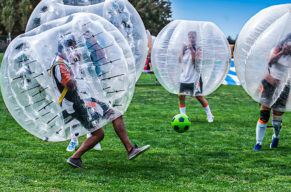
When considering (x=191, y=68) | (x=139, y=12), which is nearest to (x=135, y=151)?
(x=191, y=68)

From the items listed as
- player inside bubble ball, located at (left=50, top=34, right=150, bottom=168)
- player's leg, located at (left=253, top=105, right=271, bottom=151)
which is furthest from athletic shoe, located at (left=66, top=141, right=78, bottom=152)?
player's leg, located at (left=253, top=105, right=271, bottom=151)

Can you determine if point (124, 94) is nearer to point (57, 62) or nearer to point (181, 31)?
point (57, 62)

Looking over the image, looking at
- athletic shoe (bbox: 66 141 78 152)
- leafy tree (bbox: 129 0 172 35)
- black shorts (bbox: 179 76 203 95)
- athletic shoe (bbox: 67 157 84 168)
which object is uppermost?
athletic shoe (bbox: 67 157 84 168)

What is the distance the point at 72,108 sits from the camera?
5.23m

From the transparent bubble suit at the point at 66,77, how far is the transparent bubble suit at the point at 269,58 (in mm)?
1770

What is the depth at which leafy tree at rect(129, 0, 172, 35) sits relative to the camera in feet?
184

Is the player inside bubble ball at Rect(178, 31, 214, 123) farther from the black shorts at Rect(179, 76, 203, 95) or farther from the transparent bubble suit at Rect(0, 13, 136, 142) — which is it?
the transparent bubble suit at Rect(0, 13, 136, 142)

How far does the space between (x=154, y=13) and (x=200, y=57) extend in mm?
49782

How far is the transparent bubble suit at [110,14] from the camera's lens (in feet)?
21.3

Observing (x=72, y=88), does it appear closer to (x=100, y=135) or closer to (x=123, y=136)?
(x=100, y=135)

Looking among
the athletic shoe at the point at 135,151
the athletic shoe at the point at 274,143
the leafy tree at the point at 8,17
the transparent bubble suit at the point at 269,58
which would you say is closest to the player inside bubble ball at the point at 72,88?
the athletic shoe at the point at 135,151

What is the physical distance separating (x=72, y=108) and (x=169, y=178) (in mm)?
1452

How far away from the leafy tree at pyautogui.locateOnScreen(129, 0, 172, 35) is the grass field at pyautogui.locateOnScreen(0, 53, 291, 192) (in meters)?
47.5

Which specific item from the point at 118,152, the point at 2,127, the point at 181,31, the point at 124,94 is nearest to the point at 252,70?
the point at 124,94
